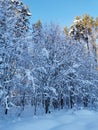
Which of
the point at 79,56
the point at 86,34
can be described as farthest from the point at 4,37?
the point at 86,34

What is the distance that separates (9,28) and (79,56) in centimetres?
1344

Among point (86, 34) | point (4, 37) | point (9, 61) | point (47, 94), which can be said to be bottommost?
point (47, 94)

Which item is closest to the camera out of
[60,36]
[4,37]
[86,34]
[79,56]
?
[4,37]

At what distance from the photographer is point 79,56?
2923cm

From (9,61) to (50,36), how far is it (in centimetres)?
701

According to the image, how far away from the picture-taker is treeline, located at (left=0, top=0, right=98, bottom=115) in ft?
54.6

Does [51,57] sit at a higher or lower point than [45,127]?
higher

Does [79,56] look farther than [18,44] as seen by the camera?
Yes

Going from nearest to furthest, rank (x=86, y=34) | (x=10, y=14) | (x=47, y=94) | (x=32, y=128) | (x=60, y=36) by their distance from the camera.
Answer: (x=32, y=128), (x=10, y=14), (x=47, y=94), (x=60, y=36), (x=86, y=34)

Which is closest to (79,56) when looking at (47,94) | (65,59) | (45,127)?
(65,59)

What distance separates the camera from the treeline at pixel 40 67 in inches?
656

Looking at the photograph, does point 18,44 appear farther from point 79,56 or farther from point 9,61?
point 79,56

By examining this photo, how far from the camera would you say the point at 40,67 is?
19.9m

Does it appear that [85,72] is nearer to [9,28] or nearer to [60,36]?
[60,36]
